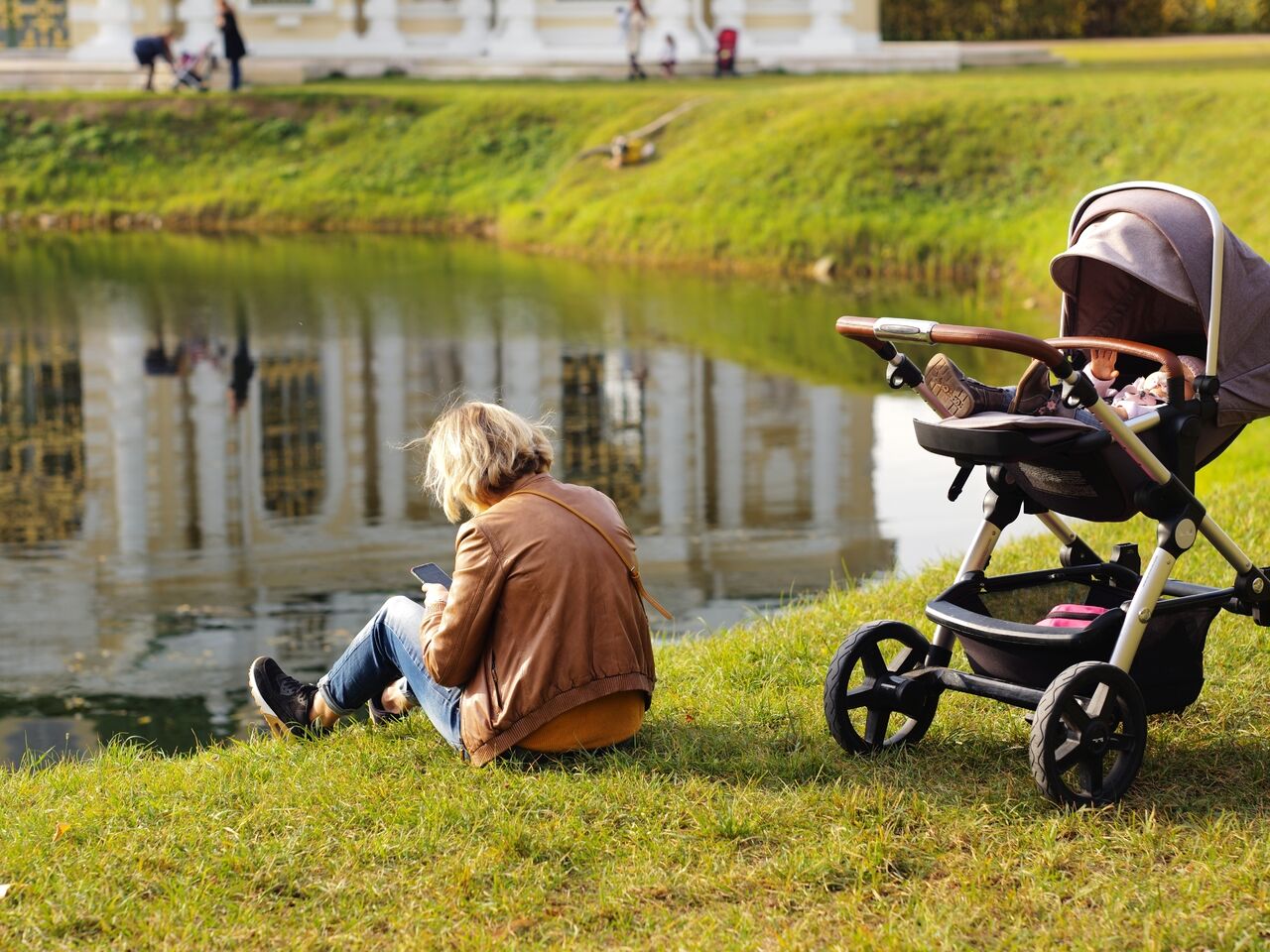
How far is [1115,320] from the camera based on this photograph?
592cm

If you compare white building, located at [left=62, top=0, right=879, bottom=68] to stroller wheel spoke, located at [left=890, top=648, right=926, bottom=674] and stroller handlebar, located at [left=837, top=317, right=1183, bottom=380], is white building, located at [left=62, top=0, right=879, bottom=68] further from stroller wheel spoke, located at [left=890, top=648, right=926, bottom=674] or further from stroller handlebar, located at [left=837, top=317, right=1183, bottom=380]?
stroller wheel spoke, located at [left=890, top=648, right=926, bottom=674]

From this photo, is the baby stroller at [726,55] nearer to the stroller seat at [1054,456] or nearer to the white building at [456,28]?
the white building at [456,28]

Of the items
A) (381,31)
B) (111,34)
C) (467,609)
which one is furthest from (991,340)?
(111,34)

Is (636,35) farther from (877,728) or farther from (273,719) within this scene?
(877,728)

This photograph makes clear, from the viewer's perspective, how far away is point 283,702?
20.0 feet

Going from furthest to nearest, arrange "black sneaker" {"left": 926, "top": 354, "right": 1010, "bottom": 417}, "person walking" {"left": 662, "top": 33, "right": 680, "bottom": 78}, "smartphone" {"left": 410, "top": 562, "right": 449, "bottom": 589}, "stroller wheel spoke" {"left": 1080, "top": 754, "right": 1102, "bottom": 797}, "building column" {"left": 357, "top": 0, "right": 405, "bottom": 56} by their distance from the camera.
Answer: "building column" {"left": 357, "top": 0, "right": 405, "bottom": 56} → "person walking" {"left": 662, "top": 33, "right": 680, "bottom": 78} → "smartphone" {"left": 410, "top": 562, "right": 449, "bottom": 589} → "black sneaker" {"left": 926, "top": 354, "right": 1010, "bottom": 417} → "stroller wheel spoke" {"left": 1080, "top": 754, "right": 1102, "bottom": 797}

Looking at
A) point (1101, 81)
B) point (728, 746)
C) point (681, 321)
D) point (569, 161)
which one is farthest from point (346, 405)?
point (1101, 81)

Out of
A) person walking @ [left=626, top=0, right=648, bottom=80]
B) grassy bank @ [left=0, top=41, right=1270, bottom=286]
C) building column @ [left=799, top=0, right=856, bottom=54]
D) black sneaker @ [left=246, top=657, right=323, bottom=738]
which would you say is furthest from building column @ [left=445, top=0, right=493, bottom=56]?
black sneaker @ [left=246, top=657, right=323, bottom=738]

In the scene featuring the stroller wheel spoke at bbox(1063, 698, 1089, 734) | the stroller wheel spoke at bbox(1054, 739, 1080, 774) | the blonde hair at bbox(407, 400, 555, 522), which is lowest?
the stroller wheel spoke at bbox(1054, 739, 1080, 774)

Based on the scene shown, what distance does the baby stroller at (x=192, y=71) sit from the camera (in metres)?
37.0

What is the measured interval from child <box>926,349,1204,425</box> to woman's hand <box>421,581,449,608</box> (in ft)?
5.45

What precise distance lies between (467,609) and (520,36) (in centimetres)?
3805

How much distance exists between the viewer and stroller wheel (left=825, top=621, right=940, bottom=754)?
5.40 metres

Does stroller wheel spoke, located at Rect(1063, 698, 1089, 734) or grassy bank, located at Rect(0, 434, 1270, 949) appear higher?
stroller wheel spoke, located at Rect(1063, 698, 1089, 734)
